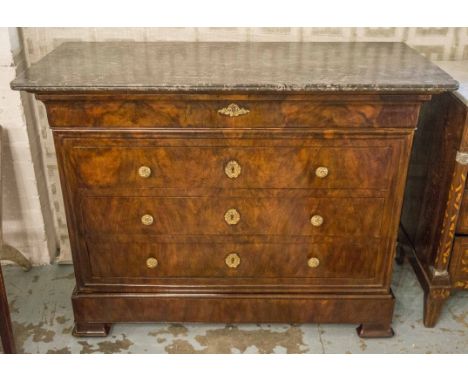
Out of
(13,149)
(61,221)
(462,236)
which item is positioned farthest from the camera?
(61,221)

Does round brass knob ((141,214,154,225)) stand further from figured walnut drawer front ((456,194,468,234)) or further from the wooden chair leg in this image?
figured walnut drawer front ((456,194,468,234))

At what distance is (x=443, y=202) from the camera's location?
86.9 inches

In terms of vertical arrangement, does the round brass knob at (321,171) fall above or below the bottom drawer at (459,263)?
above

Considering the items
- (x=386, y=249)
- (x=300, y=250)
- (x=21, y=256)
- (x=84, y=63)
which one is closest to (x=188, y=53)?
(x=84, y=63)

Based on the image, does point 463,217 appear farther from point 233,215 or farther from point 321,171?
point 233,215

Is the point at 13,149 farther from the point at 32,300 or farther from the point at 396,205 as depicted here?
the point at 396,205

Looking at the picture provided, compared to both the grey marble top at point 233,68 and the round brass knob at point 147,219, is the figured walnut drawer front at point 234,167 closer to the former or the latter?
the round brass knob at point 147,219

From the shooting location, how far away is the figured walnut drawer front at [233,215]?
6.70ft

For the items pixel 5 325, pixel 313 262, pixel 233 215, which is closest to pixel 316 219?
pixel 313 262

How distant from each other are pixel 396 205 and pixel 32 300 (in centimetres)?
182

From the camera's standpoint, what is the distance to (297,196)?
2027 millimetres

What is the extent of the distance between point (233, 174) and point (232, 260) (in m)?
0.40

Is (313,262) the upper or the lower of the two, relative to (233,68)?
lower

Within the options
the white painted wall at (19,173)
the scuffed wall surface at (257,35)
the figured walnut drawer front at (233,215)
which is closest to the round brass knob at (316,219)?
the figured walnut drawer front at (233,215)
